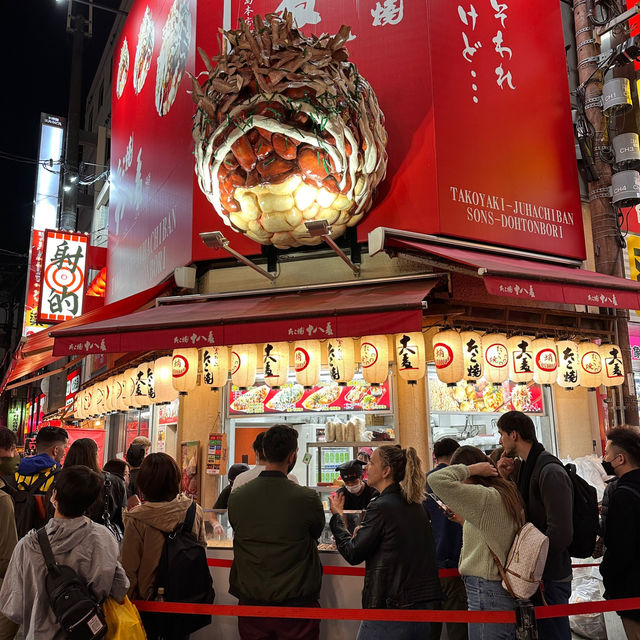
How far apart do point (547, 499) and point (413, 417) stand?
15.6 feet

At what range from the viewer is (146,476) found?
4.52 m

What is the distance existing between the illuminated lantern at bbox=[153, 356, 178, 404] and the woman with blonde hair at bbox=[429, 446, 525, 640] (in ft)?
20.8

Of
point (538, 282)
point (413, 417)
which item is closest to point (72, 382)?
point (413, 417)

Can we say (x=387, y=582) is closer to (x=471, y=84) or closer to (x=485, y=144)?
(x=485, y=144)

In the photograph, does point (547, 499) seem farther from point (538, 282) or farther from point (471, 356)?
point (471, 356)

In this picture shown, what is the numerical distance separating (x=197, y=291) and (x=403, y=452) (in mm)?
6336

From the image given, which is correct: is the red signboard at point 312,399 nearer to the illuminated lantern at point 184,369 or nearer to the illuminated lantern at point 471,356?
the illuminated lantern at point 184,369

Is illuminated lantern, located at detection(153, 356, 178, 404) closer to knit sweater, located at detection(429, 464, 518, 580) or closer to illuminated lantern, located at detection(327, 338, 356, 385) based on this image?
illuminated lantern, located at detection(327, 338, 356, 385)

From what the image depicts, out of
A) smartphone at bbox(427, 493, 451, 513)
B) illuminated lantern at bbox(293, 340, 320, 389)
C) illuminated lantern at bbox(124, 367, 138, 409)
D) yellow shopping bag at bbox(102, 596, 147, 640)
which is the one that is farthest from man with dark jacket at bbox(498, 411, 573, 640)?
illuminated lantern at bbox(124, 367, 138, 409)

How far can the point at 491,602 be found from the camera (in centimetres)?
432

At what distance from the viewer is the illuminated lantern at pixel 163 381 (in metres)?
9.84

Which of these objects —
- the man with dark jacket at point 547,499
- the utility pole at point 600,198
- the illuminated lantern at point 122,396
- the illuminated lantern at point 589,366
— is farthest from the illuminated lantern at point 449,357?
the illuminated lantern at point 122,396

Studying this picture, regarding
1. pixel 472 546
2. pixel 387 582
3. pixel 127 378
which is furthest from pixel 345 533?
pixel 127 378

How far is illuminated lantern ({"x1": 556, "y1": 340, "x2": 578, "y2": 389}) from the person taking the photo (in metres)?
9.03
